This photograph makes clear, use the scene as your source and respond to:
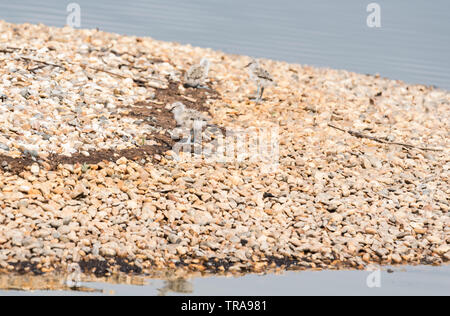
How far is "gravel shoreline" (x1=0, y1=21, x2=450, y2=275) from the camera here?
27.9 feet

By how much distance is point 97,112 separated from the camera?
1147 centimetres

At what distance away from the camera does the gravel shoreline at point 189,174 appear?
8.50 meters

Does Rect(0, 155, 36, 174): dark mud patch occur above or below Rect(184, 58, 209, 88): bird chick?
below

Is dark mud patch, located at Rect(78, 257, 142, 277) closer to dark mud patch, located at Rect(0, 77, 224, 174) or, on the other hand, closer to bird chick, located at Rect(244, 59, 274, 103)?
dark mud patch, located at Rect(0, 77, 224, 174)

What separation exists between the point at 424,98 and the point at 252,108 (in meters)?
4.99

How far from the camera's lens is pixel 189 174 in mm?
→ 10102

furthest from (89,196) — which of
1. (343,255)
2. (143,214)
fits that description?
(343,255)

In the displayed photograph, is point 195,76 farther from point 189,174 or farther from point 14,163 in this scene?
point 14,163

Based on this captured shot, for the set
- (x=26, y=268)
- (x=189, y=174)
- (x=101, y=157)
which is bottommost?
(x=26, y=268)

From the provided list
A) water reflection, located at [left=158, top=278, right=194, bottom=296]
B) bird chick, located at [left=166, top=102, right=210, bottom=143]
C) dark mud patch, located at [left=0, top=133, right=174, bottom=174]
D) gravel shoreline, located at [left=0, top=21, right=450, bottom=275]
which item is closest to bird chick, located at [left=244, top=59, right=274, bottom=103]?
gravel shoreline, located at [left=0, top=21, right=450, bottom=275]

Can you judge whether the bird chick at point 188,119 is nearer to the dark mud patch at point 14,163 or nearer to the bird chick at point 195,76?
the bird chick at point 195,76

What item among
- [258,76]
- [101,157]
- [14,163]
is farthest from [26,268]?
[258,76]

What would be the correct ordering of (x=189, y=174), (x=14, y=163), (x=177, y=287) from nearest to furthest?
(x=177, y=287) < (x=14, y=163) < (x=189, y=174)

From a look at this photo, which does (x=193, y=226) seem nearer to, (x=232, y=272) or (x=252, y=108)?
(x=232, y=272)
